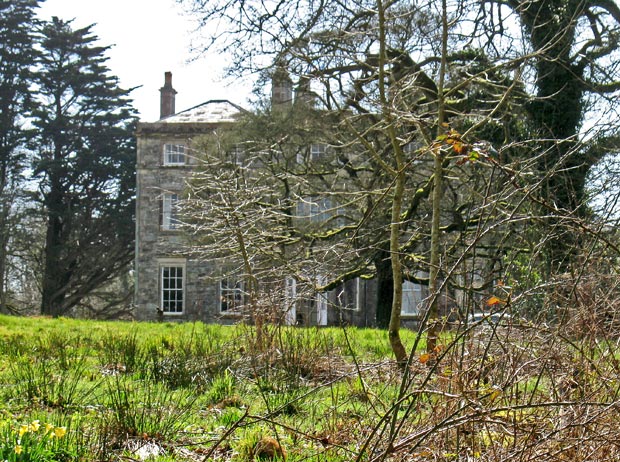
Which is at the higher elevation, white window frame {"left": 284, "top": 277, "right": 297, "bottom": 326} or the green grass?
white window frame {"left": 284, "top": 277, "right": 297, "bottom": 326}

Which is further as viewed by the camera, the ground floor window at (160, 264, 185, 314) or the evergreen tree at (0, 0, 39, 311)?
the evergreen tree at (0, 0, 39, 311)

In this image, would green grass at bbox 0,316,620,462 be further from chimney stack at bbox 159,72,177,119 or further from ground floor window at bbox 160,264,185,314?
chimney stack at bbox 159,72,177,119

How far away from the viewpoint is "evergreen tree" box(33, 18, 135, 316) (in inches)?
1347

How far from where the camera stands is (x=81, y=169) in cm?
3447

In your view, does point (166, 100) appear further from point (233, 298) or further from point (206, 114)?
point (233, 298)

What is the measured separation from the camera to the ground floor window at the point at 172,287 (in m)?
32.1

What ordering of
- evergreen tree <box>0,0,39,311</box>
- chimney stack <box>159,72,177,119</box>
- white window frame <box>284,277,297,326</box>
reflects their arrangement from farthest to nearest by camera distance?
chimney stack <box>159,72,177,119</box> → evergreen tree <box>0,0,39,311</box> → white window frame <box>284,277,297,326</box>

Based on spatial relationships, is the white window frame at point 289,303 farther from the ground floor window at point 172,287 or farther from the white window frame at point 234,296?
the ground floor window at point 172,287

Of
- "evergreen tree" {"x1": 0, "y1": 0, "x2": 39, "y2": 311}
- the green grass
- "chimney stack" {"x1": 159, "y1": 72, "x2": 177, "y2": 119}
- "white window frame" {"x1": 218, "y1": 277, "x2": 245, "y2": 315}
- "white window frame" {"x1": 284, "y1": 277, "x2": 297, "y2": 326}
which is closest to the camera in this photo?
the green grass

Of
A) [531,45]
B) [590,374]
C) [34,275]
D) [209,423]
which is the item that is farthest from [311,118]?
[34,275]

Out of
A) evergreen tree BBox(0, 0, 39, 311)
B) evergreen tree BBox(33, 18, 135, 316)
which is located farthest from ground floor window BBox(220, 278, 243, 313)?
evergreen tree BBox(0, 0, 39, 311)

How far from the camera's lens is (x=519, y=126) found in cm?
1459

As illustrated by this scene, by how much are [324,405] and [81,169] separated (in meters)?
30.4

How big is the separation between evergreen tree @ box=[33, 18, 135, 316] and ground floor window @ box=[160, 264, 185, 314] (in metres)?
3.99
